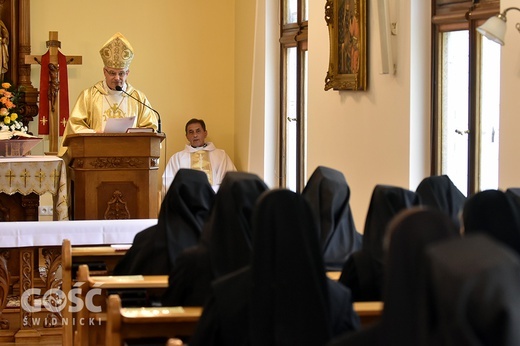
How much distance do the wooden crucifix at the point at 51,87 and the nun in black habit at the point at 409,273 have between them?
1281 cm

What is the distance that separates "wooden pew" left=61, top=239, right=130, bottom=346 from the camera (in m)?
7.09

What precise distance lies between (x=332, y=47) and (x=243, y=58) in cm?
463

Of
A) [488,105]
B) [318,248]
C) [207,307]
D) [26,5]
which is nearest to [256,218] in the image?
[318,248]

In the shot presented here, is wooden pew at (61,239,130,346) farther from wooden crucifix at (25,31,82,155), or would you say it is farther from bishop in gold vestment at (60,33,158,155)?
wooden crucifix at (25,31,82,155)

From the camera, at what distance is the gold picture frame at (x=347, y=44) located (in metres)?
10.6

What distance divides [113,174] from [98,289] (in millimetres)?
3998

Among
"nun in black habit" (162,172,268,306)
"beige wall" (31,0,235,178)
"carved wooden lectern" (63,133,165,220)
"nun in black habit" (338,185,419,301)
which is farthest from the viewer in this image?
"beige wall" (31,0,235,178)

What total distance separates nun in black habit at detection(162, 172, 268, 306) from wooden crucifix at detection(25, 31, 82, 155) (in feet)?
32.3

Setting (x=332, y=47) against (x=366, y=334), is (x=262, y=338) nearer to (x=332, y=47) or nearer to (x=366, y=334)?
(x=366, y=334)

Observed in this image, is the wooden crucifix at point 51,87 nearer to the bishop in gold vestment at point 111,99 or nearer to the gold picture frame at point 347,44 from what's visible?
the bishop in gold vestment at point 111,99

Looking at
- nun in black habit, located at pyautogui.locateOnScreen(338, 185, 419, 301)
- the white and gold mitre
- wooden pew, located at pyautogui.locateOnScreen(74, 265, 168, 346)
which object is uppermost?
the white and gold mitre

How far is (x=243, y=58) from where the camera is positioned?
51.8 ft

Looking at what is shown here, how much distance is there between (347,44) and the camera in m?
11.0

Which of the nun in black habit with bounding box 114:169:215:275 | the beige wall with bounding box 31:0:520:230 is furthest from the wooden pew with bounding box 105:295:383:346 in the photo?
the beige wall with bounding box 31:0:520:230
